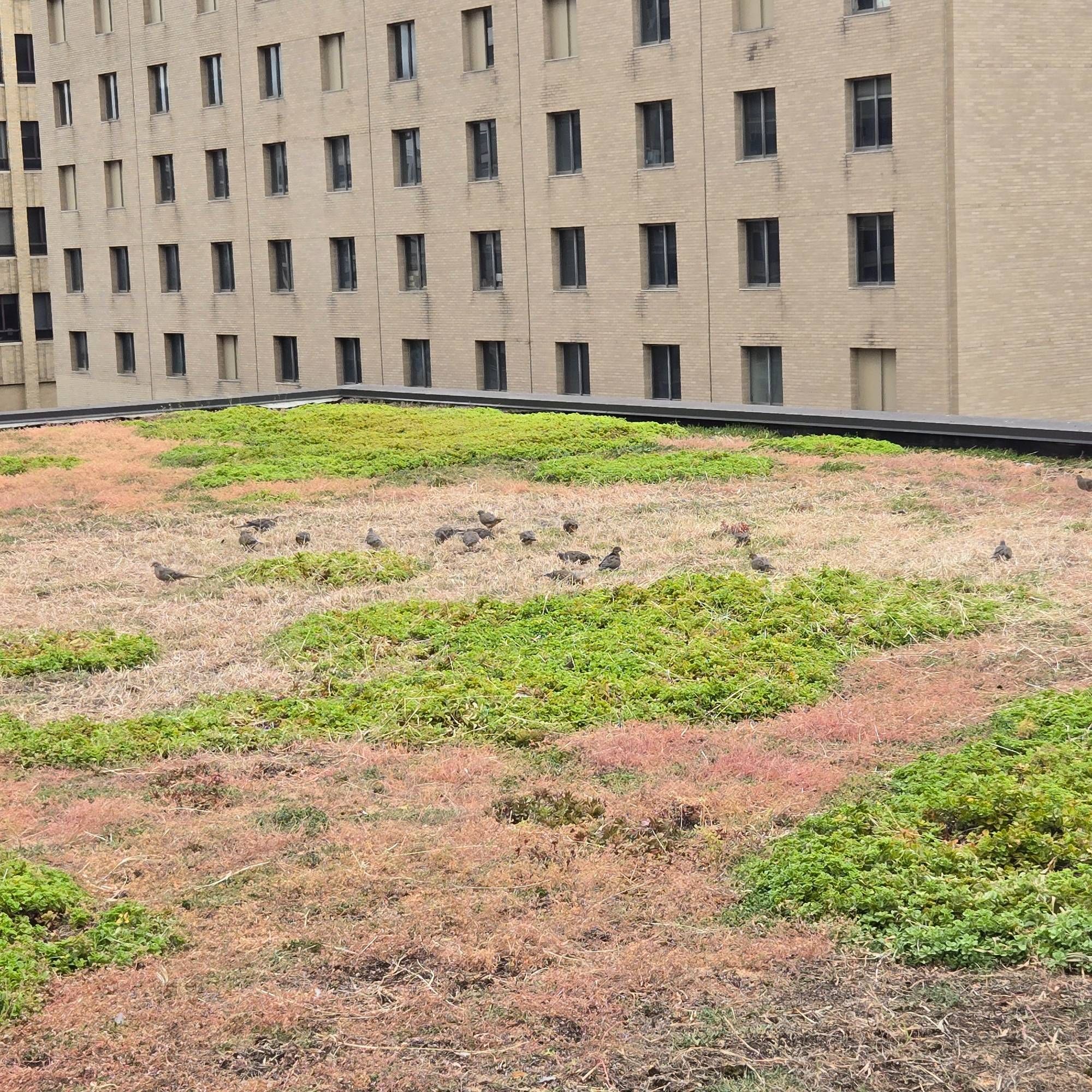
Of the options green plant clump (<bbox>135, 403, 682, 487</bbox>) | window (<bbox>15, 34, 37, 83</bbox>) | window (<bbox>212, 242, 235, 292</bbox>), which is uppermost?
window (<bbox>15, 34, 37, 83</bbox>)

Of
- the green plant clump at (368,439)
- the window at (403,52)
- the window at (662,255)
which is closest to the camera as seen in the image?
the green plant clump at (368,439)

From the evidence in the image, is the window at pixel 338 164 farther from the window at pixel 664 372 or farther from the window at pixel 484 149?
the window at pixel 664 372

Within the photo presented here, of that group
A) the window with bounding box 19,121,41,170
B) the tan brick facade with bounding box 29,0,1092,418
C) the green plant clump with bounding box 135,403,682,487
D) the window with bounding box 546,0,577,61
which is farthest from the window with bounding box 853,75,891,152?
the window with bounding box 19,121,41,170

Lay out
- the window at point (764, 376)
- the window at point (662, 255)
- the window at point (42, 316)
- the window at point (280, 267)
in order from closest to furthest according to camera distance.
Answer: the window at point (764, 376), the window at point (662, 255), the window at point (280, 267), the window at point (42, 316)

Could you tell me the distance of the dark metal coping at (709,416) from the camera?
21.9 metres

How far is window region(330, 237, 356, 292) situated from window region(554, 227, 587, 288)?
8088 millimetres

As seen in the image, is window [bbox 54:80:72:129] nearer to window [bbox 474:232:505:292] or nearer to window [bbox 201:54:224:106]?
window [bbox 201:54:224:106]

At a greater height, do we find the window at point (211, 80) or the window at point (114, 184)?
the window at point (211, 80)

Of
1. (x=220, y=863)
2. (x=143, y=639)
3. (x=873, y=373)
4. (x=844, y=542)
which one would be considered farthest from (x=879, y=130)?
(x=220, y=863)

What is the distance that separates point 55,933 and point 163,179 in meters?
49.7

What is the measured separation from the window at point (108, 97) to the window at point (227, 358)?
989 cm

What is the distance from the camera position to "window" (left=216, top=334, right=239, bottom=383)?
169 feet

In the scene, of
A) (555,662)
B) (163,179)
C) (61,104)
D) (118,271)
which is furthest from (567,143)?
(555,662)

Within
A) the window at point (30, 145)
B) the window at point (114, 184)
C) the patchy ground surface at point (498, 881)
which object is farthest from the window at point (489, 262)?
the window at point (30, 145)
